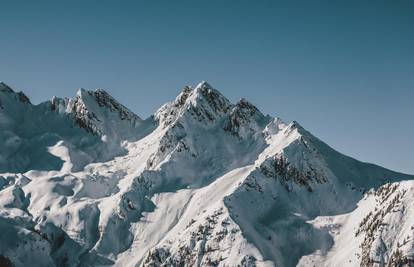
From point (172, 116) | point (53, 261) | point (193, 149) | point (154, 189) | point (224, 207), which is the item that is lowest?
point (53, 261)

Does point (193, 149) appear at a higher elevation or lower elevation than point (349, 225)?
higher

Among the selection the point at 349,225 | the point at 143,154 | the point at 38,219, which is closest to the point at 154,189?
the point at 143,154

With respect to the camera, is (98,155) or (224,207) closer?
(224,207)

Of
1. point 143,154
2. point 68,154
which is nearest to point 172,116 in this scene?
point 143,154

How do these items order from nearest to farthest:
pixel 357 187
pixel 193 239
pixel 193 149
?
pixel 193 239
pixel 357 187
pixel 193 149

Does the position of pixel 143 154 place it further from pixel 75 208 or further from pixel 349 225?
pixel 349 225

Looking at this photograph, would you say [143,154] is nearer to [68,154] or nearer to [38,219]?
[68,154]

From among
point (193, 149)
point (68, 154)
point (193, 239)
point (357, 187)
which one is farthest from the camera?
point (68, 154)
